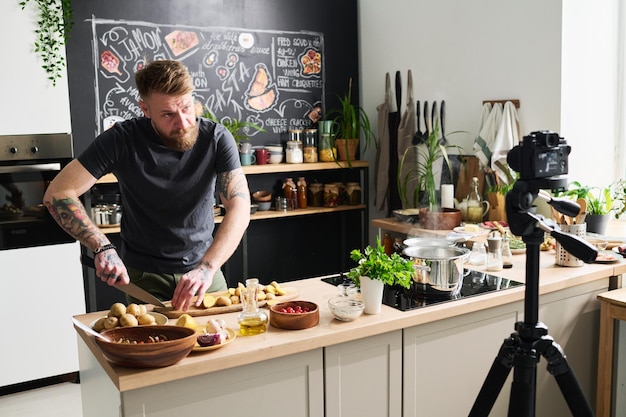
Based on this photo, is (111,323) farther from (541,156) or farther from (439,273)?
(541,156)

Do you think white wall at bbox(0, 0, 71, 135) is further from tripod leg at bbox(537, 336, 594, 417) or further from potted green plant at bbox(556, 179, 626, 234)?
tripod leg at bbox(537, 336, 594, 417)

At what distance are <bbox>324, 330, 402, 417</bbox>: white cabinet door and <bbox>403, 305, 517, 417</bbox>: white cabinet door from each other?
0.17ft

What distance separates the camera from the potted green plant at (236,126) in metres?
4.46

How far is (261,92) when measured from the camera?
4.75 m

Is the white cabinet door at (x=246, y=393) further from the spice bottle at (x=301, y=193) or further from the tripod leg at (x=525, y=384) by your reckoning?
the spice bottle at (x=301, y=193)

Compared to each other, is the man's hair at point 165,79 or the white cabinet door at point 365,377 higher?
the man's hair at point 165,79

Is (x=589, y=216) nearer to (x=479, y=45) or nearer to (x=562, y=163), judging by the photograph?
(x=479, y=45)

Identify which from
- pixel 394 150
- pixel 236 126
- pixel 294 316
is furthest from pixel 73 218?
pixel 394 150

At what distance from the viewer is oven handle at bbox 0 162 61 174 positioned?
3.60 metres

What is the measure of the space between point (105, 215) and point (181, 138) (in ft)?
5.94

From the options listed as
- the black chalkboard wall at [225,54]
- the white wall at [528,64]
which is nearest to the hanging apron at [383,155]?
the white wall at [528,64]

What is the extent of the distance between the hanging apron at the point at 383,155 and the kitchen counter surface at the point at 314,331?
86.1 inches

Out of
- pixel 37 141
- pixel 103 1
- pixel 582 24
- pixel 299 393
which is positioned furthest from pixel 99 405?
pixel 582 24

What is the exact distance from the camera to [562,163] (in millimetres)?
1624
